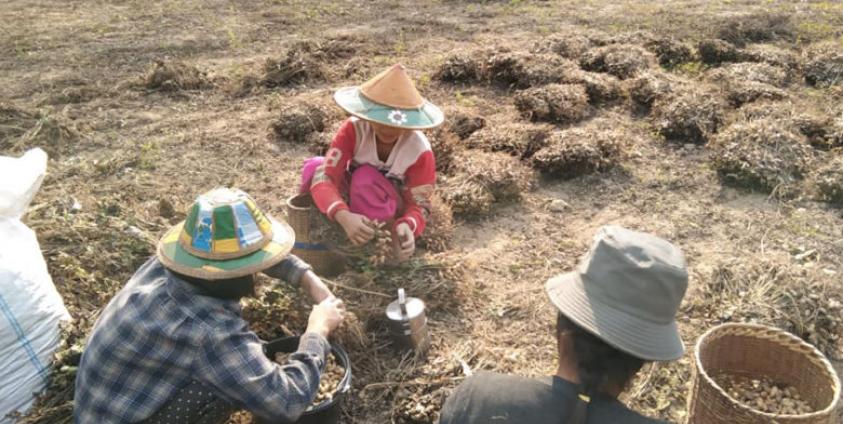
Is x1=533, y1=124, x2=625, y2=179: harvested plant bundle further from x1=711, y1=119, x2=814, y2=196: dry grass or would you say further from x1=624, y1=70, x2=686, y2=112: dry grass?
x1=624, y1=70, x2=686, y2=112: dry grass

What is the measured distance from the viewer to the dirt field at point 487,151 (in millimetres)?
3348

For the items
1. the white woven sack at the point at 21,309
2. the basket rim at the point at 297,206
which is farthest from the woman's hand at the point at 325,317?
the white woven sack at the point at 21,309

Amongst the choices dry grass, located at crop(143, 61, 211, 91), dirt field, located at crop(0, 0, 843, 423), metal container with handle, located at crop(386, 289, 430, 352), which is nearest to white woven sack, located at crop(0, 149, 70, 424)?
dirt field, located at crop(0, 0, 843, 423)

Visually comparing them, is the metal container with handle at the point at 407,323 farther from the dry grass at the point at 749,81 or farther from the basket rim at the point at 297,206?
the dry grass at the point at 749,81

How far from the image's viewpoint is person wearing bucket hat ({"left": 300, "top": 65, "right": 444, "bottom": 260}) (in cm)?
342

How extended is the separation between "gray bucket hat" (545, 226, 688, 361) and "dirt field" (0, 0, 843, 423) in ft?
4.08

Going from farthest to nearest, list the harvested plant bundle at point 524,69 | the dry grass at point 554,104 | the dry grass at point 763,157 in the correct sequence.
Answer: the harvested plant bundle at point 524,69, the dry grass at point 554,104, the dry grass at point 763,157

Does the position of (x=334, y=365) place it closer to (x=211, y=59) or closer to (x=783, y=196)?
(x=783, y=196)

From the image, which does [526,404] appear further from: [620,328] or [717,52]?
[717,52]

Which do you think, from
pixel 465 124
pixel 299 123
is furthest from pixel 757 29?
pixel 299 123

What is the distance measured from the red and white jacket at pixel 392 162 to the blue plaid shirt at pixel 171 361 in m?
1.49

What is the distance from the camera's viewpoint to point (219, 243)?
2.12 m

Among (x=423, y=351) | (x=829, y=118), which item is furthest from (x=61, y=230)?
(x=829, y=118)

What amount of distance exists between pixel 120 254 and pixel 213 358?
6.03ft
